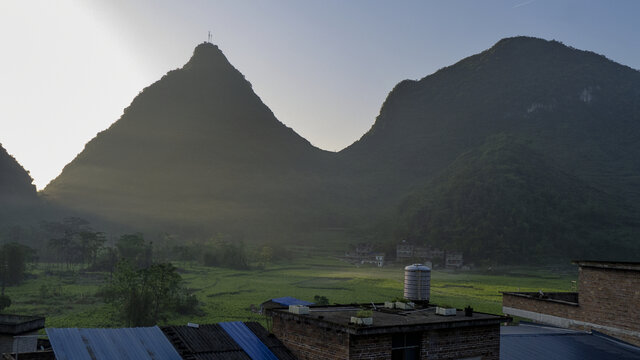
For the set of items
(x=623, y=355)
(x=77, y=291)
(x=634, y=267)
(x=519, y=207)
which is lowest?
(x=77, y=291)

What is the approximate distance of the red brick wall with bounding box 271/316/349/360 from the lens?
11445mm

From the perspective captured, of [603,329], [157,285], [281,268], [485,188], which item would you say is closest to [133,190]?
[281,268]

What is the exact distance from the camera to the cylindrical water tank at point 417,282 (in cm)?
1594

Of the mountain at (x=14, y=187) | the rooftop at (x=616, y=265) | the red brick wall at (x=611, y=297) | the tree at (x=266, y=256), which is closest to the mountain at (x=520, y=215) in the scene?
the tree at (x=266, y=256)

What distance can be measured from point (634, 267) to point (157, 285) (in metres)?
38.4

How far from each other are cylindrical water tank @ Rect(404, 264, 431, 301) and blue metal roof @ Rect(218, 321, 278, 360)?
18.1 ft

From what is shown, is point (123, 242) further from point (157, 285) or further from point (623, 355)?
point (623, 355)

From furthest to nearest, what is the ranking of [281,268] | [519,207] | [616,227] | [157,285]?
[519,207]
[616,227]
[281,268]
[157,285]

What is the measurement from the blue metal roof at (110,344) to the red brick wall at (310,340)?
292cm

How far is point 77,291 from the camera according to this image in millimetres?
62812

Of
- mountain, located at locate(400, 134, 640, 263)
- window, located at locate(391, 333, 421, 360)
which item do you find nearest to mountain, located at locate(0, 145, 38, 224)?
mountain, located at locate(400, 134, 640, 263)

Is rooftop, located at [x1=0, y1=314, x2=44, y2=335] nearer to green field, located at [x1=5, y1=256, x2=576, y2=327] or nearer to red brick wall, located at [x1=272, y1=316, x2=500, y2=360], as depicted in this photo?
red brick wall, located at [x1=272, y1=316, x2=500, y2=360]

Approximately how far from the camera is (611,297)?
19.0 m

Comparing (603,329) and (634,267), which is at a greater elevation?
(634,267)
